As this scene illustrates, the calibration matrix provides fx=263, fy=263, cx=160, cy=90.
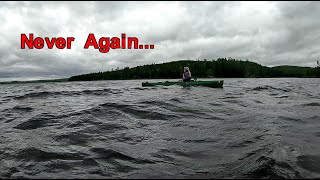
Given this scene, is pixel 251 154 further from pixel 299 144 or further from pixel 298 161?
pixel 299 144

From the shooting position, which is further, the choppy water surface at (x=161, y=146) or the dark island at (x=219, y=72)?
the dark island at (x=219, y=72)

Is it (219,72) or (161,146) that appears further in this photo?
(219,72)

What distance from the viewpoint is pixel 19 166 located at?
14.7 ft

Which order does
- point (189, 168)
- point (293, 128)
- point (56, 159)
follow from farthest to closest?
point (293, 128) → point (56, 159) → point (189, 168)

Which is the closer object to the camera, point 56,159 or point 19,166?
point 19,166

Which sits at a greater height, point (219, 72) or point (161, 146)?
point (219, 72)

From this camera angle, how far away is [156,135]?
22.0 ft

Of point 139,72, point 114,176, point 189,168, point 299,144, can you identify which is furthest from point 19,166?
point 139,72

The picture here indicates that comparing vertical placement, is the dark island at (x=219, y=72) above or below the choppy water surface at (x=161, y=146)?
above

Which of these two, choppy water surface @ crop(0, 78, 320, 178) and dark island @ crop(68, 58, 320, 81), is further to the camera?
dark island @ crop(68, 58, 320, 81)

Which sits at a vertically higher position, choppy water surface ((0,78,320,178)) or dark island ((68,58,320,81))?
dark island ((68,58,320,81))

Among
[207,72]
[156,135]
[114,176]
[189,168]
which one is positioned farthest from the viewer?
[207,72]

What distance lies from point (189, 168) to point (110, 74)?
13298 centimetres

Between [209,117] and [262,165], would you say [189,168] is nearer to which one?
[262,165]
